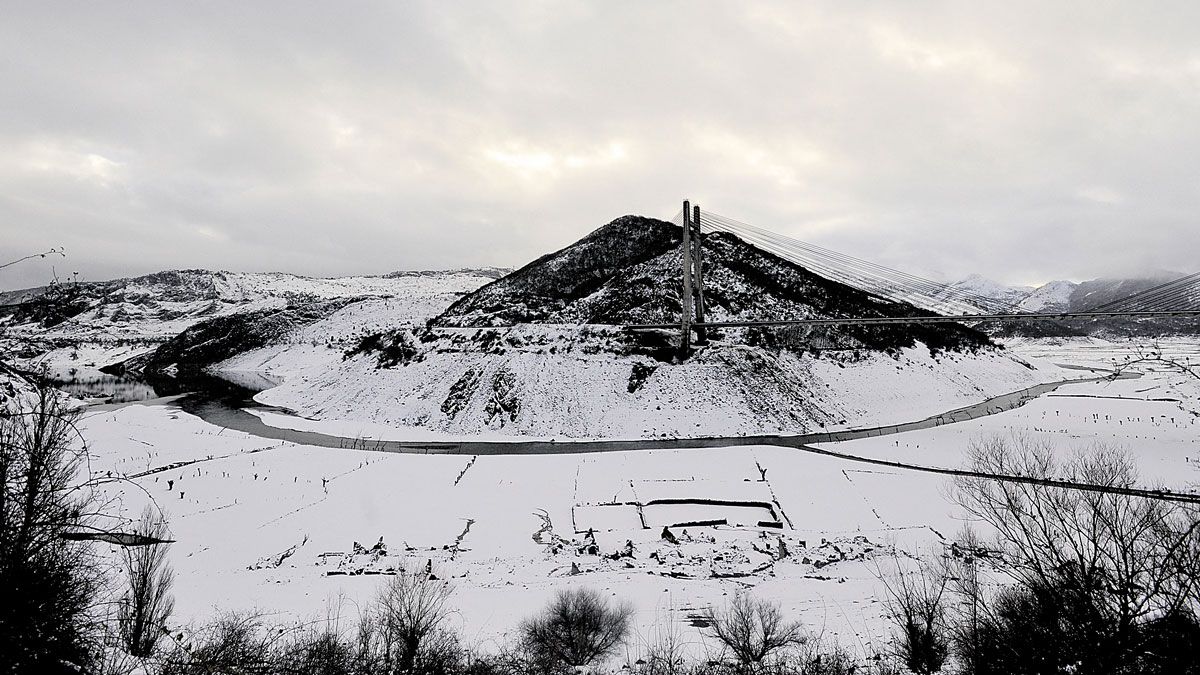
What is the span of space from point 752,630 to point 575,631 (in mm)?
3913

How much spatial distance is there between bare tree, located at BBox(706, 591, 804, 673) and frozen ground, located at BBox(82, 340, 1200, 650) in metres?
0.72

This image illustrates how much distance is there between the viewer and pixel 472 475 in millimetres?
26344

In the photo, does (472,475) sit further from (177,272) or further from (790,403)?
(177,272)

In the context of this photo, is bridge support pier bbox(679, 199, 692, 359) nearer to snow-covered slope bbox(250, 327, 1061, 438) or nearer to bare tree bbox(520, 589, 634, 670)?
snow-covered slope bbox(250, 327, 1061, 438)

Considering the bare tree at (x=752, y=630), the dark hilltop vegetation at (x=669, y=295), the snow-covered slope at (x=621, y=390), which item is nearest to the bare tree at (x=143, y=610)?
the bare tree at (x=752, y=630)

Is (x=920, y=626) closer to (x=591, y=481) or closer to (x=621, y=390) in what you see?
(x=591, y=481)

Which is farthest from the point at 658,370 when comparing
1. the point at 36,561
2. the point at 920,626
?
the point at 36,561

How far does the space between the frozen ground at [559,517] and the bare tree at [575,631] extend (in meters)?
0.76

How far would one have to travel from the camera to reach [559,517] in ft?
69.9

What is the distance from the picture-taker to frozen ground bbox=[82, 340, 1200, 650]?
15.4 metres

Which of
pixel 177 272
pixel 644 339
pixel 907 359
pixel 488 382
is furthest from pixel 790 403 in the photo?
pixel 177 272

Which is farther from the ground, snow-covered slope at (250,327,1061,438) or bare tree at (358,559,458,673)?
snow-covered slope at (250,327,1061,438)

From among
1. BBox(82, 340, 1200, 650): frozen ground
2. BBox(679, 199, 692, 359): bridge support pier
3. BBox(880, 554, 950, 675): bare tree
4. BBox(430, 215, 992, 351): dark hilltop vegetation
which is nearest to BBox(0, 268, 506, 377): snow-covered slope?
BBox(82, 340, 1200, 650): frozen ground

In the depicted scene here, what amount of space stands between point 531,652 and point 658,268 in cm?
5278
